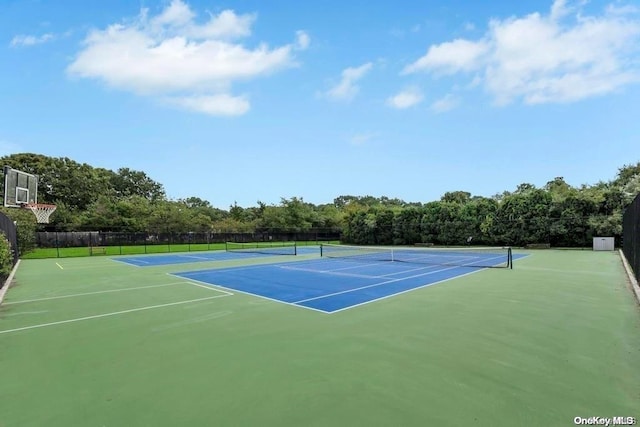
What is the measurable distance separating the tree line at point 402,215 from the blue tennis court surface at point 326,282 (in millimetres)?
17278

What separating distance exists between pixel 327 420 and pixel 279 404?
0.54 meters

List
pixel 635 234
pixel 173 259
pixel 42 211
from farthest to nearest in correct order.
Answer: pixel 42 211
pixel 173 259
pixel 635 234

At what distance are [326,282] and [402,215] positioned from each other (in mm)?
28858

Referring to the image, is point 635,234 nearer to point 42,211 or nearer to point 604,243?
point 604,243

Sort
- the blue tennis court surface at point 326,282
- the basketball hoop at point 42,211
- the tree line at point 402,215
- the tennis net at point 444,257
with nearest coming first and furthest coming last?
the blue tennis court surface at point 326,282
the tennis net at point 444,257
the basketball hoop at point 42,211
the tree line at point 402,215

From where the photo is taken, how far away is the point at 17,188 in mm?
19281

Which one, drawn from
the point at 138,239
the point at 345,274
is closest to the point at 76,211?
the point at 138,239

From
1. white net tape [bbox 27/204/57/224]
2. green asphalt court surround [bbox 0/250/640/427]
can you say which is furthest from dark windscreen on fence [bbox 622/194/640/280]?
white net tape [bbox 27/204/57/224]

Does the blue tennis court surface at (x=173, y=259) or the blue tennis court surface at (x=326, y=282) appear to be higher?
the blue tennis court surface at (x=326, y=282)

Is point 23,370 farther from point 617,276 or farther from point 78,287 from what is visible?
point 617,276

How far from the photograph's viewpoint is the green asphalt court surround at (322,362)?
3.27m
